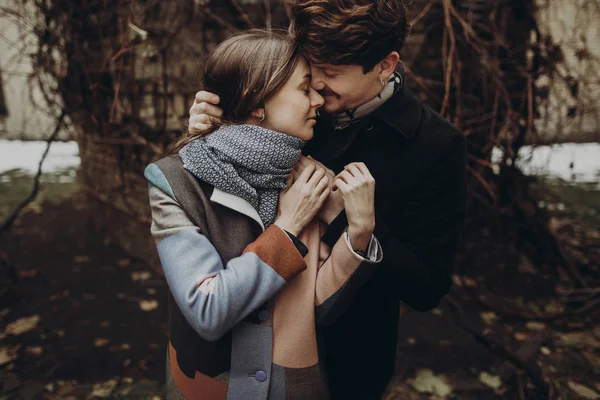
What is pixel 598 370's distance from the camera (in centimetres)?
342

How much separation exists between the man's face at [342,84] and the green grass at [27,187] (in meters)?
5.95

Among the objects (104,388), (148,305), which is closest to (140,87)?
(148,305)

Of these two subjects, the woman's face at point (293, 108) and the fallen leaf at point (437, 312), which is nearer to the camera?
the woman's face at point (293, 108)

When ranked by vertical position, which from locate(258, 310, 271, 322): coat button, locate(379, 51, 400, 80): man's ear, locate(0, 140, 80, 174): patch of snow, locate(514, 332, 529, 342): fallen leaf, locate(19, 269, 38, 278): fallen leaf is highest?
locate(379, 51, 400, 80): man's ear

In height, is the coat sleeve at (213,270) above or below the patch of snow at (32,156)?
above

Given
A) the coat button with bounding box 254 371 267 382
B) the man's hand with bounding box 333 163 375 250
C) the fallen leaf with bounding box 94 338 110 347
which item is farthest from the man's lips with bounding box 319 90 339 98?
the fallen leaf with bounding box 94 338 110 347

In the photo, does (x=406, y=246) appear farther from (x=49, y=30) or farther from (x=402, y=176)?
(x=49, y=30)

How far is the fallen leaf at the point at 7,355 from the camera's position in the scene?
11.2 ft

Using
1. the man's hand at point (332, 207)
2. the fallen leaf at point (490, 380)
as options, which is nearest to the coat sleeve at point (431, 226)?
the man's hand at point (332, 207)

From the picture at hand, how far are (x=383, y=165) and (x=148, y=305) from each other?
10.6 feet

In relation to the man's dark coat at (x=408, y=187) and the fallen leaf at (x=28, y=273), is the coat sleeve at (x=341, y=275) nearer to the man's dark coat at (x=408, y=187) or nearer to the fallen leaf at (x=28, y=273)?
the man's dark coat at (x=408, y=187)

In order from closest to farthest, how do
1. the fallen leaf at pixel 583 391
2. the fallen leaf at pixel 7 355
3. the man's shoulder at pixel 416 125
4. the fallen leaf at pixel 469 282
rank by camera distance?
1. the man's shoulder at pixel 416 125
2. the fallen leaf at pixel 583 391
3. the fallen leaf at pixel 7 355
4. the fallen leaf at pixel 469 282

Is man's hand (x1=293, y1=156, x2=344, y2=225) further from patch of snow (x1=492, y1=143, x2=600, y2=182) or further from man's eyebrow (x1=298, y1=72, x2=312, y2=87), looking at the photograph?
patch of snow (x1=492, y1=143, x2=600, y2=182)

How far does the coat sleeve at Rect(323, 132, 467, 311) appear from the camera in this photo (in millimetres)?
1629
